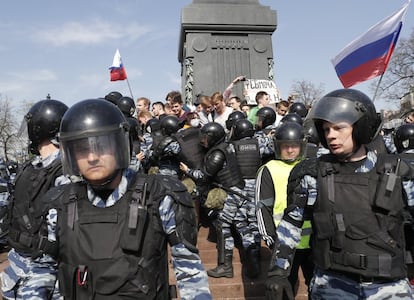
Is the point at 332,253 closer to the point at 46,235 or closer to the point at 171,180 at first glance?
the point at 171,180

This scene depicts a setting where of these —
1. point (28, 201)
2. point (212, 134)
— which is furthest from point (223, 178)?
point (28, 201)

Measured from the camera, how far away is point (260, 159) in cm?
600

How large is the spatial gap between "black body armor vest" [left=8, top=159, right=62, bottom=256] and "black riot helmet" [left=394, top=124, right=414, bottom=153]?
13.9ft

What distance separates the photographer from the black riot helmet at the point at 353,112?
2.75m

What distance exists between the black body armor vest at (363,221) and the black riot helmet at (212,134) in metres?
3.50

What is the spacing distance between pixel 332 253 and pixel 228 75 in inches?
459

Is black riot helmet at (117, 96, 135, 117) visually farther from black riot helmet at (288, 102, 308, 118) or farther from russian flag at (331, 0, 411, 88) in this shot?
black riot helmet at (288, 102, 308, 118)

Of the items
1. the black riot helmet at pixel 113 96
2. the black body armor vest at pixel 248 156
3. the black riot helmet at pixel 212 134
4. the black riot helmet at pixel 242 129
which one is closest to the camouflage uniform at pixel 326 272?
the black body armor vest at pixel 248 156

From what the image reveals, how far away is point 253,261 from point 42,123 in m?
3.11

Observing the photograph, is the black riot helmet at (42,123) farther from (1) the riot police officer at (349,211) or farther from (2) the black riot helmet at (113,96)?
(2) the black riot helmet at (113,96)

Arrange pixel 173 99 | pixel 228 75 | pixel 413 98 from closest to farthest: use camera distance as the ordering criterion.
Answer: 1. pixel 173 99
2. pixel 228 75
3. pixel 413 98

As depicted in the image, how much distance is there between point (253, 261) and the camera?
5.26 metres

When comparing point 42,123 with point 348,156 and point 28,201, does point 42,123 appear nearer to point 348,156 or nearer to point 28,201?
point 28,201

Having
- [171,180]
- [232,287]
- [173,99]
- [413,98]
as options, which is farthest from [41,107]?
[413,98]
